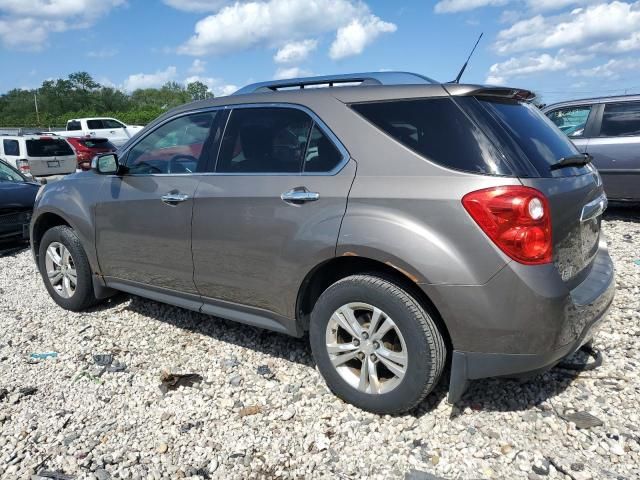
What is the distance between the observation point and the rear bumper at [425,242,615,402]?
7.94 feet

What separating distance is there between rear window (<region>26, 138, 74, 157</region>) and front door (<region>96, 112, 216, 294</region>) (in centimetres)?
1254

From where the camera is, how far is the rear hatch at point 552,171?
8.25 feet

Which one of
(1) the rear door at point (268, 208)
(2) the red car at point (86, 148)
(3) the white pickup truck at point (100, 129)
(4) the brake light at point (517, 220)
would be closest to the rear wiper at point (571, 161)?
(4) the brake light at point (517, 220)

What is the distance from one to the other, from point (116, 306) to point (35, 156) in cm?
1209

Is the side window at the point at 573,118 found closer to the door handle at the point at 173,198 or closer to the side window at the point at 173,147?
the side window at the point at 173,147

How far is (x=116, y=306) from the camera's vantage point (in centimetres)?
484

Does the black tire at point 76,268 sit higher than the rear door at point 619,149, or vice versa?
the rear door at point 619,149

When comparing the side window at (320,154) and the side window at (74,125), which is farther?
the side window at (74,125)

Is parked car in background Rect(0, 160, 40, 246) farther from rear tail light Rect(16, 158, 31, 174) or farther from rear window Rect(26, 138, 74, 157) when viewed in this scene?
rear window Rect(26, 138, 74, 157)

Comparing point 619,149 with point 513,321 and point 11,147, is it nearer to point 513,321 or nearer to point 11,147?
point 513,321

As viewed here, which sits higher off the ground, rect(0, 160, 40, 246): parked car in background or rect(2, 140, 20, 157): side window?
rect(2, 140, 20, 157): side window

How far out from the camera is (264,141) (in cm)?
334

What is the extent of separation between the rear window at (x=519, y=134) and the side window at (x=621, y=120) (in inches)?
206

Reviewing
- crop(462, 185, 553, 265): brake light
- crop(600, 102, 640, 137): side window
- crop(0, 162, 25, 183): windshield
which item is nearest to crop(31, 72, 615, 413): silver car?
crop(462, 185, 553, 265): brake light
